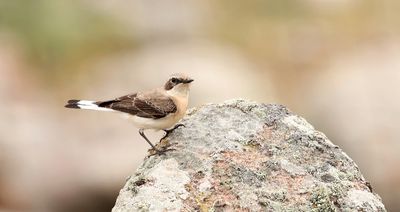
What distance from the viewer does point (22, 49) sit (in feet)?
89.5

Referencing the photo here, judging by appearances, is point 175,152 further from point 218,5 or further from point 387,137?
point 218,5

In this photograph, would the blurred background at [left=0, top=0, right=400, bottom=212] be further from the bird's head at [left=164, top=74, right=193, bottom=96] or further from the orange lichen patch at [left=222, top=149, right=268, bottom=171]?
the orange lichen patch at [left=222, top=149, right=268, bottom=171]

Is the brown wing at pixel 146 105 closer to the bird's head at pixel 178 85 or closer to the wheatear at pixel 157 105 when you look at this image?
the wheatear at pixel 157 105

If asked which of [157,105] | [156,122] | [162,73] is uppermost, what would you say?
[162,73]

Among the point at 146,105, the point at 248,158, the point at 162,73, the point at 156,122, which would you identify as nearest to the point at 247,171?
the point at 248,158

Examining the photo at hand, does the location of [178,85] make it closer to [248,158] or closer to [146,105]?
[146,105]

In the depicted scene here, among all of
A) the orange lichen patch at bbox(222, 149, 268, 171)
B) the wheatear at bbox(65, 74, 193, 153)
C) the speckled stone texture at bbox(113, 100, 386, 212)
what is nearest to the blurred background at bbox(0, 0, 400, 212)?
the wheatear at bbox(65, 74, 193, 153)

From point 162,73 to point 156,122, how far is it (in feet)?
42.3

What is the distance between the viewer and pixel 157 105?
9.96 meters

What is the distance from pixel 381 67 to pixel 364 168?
398 centimetres

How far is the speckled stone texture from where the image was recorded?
8.33m

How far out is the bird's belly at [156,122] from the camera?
9594 mm

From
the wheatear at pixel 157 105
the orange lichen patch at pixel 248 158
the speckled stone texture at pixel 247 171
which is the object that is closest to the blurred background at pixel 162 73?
the wheatear at pixel 157 105

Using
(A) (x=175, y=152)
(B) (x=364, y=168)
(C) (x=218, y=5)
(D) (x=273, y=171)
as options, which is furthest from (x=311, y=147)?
(C) (x=218, y=5)
